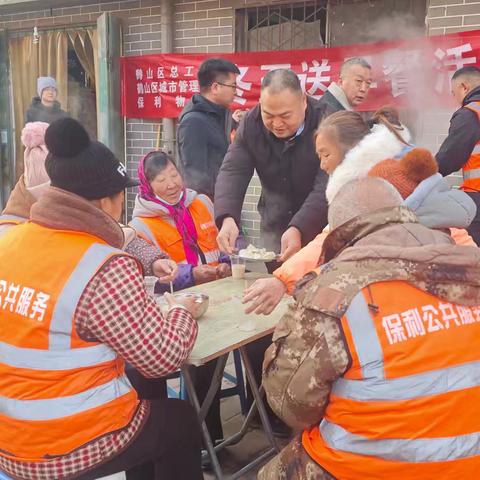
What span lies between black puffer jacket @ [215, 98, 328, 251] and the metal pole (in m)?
3.53

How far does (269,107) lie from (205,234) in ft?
2.99

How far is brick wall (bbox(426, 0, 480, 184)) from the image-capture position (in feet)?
16.7

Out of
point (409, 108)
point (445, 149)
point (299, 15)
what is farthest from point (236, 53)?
point (445, 149)

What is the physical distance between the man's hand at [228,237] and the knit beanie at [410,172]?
1.27 m

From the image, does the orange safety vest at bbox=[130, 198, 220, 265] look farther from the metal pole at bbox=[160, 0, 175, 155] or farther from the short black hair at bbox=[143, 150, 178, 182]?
the metal pole at bbox=[160, 0, 175, 155]

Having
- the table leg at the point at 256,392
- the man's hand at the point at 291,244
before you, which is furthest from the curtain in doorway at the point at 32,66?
the table leg at the point at 256,392

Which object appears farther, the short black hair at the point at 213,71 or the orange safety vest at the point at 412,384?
the short black hair at the point at 213,71

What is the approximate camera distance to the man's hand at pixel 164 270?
2.93 metres

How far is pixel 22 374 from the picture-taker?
174cm

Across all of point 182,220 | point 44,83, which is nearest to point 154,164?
point 182,220

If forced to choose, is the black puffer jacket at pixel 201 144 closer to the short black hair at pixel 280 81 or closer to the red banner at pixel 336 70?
the short black hair at pixel 280 81

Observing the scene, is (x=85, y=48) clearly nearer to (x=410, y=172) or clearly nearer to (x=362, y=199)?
(x=410, y=172)

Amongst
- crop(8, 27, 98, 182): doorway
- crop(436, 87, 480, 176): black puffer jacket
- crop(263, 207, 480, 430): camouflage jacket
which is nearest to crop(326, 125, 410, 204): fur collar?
crop(263, 207, 480, 430): camouflage jacket

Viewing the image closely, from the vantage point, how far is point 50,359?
1.73 metres
